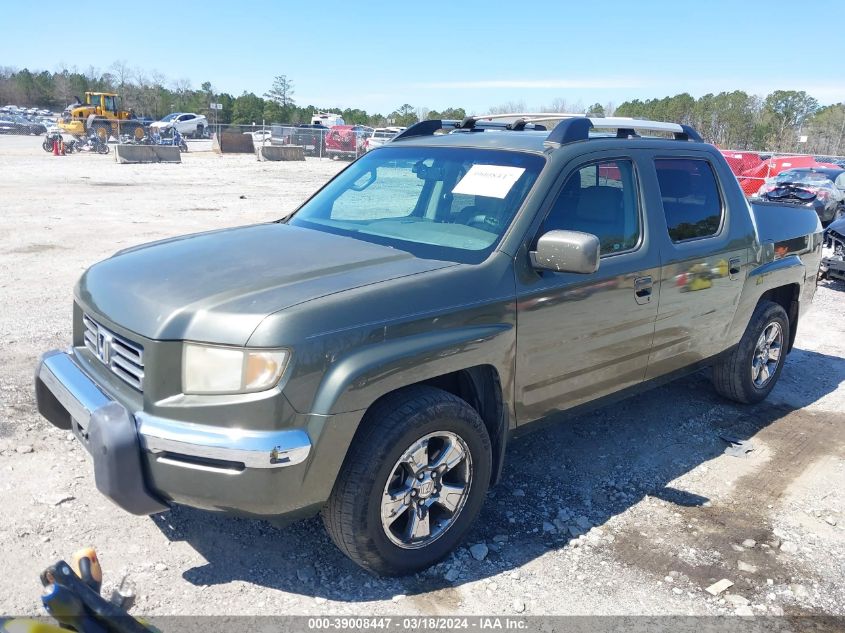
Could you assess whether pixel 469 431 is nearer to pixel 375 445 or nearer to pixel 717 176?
pixel 375 445

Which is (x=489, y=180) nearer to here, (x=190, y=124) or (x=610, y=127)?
(x=610, y=127)

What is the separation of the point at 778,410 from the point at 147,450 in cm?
481

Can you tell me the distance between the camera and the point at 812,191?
599 inches

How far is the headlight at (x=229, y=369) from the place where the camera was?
8.60ft

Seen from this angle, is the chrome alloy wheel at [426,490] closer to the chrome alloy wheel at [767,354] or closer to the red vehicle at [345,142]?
the chrome alloy wheel at [767,354]

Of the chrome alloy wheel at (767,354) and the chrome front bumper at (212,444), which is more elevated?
the chrome front bumper at (212,444)

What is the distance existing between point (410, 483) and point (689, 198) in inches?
103

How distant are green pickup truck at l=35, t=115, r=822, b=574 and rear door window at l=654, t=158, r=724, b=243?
0.02 metres

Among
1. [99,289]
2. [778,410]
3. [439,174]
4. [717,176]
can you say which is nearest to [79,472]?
[99,289]

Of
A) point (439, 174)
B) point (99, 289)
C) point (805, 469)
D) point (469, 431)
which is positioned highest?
point (439, 174)

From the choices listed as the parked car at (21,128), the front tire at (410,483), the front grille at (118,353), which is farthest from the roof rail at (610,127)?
the parked car at (21,128)

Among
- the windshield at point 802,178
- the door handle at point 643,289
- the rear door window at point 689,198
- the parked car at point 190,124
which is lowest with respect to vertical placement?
the door handle at point 643,289

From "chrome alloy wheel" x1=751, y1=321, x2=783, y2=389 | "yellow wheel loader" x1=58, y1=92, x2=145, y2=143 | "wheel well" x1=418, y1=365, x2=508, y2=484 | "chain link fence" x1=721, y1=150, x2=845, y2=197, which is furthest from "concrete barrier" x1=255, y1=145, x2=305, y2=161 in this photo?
"wheel well" x1=418, y1=365, x2=508, y2=484

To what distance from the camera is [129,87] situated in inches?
3442
